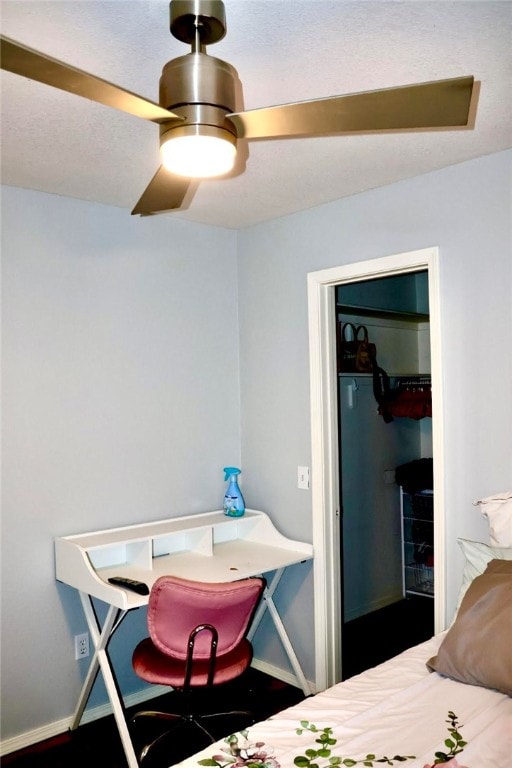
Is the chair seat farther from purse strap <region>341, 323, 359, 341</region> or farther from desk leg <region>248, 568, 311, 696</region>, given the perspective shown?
purse strap <region>341, 323, 359, 341</region>

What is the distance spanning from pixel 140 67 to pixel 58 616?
231 cm

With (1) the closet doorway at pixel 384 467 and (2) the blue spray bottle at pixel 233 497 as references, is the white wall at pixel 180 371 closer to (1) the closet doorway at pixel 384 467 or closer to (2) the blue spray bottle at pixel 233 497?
A: (2) the blue spray bottle at pixel 233 497

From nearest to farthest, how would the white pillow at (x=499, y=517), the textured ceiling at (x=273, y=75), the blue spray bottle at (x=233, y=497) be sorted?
the textured ceiling at (x=273, y=75)
the white pillow at (x=499, y=517)
the blue spray bottle at (x=233, y=497)

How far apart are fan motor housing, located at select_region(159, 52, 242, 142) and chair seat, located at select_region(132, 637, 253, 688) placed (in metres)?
1.96

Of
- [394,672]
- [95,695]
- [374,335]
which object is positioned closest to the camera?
[394,672]

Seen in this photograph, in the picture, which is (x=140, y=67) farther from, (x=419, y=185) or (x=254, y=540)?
(x=254, y=540)

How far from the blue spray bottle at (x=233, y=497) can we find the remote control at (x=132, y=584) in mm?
845

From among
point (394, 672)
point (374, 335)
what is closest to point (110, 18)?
point (394, 672)

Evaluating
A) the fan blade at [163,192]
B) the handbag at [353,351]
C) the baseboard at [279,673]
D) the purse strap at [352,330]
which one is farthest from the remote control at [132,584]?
the purse strap at [352,330]

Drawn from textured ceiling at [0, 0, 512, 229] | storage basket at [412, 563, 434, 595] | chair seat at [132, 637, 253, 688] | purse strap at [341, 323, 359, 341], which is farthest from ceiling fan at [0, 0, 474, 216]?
storage basket at [412, 563, 434, 595]

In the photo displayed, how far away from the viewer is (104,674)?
8.37ft

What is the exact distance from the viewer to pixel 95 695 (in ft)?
9.86

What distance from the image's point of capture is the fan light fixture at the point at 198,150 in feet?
4.65

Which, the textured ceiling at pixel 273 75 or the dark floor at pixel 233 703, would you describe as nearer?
the textured ceiling at pixel 273 75
